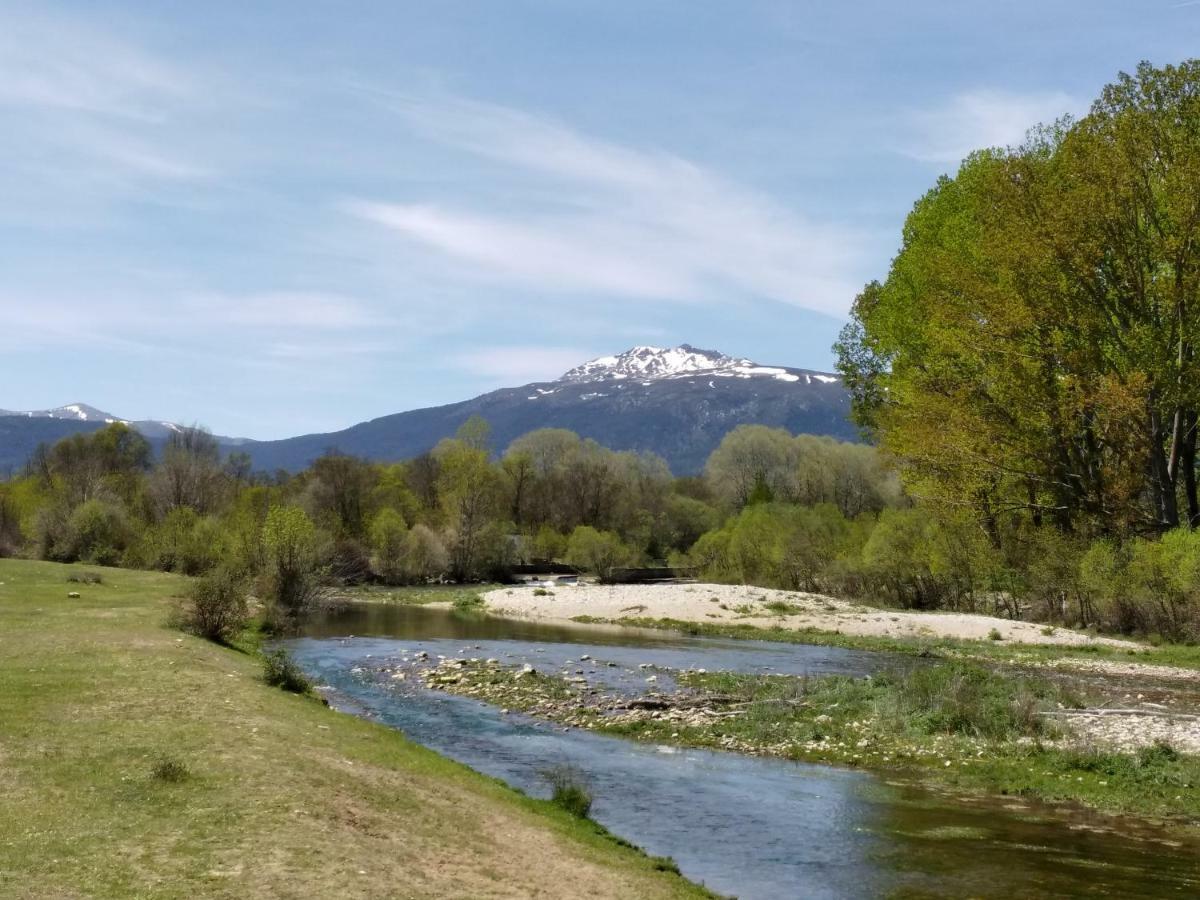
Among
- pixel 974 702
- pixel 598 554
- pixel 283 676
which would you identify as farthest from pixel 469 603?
pixel 974 702

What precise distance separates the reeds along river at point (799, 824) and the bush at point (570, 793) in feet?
1.19

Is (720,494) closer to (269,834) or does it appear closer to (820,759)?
(820,759)

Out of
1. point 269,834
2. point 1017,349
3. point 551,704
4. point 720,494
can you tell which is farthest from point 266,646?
point 720,494

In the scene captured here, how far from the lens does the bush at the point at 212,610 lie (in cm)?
3178

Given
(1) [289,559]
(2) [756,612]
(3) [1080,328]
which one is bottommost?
(2) [756,612]

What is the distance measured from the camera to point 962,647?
41.7 meters

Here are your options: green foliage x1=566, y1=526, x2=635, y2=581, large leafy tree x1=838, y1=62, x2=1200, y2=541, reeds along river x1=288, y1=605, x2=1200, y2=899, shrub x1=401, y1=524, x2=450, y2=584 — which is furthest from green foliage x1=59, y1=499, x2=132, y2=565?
large leafy tree x1=838, y1=62, x2=1200, y2=541

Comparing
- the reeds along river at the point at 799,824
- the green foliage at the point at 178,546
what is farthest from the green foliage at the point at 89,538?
the reeds along river at the point at 799,824

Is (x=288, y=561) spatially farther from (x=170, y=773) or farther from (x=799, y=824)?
(x=799, y=824)

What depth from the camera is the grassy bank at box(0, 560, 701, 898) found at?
1047 centimetres

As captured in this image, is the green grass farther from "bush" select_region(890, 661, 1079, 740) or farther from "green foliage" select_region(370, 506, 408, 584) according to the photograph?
"bush" select_region(890, 661, 1079, 740)

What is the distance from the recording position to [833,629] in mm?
49969

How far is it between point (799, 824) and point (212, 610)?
22.0m

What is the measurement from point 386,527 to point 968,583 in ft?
180
